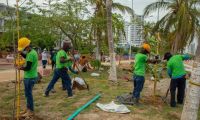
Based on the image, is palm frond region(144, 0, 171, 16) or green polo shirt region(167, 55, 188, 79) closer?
green polo shirt region(167, 55, 188, 79)

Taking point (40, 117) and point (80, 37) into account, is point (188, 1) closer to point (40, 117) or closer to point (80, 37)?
point (80, 37)

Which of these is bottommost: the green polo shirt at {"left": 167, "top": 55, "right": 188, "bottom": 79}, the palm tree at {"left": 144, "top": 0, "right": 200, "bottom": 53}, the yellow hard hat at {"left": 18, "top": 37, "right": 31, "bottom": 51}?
the green polo shirt at {"left": 167, "top": 55, "right": 188, "bottom": 79}

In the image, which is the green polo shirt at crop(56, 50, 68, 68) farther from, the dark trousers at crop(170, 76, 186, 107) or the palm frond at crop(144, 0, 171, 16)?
the palm frond at crop(144, 0, 171, 16)

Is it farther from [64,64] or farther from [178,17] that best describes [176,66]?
[178,17]

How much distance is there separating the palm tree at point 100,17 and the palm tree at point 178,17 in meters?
1.79

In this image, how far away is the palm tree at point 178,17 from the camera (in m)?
21.4

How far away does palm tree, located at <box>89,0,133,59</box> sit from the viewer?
853 inches

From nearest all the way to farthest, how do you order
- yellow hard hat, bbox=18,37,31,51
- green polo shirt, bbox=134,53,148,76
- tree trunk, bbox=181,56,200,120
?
1. tree trunk, bbox=181,56,200,120
2. yellow hard hat, bbox=18,37,31,51
3. green polo shirt, bbox=134,53,148,76

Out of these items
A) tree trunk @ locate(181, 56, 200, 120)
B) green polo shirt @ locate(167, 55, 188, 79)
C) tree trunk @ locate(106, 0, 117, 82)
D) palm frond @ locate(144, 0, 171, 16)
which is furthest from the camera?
palm frond @ locate(144, 0, 171, 16)

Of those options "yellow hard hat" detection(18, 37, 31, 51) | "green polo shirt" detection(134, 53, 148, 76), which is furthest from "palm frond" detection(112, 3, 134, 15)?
"yellow hard hat" detection(18, 37, 31, 51)

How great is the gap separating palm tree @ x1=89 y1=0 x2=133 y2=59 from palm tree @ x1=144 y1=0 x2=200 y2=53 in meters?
1.79

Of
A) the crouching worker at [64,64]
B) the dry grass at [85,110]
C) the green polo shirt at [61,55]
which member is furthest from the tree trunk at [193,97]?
the green polo shirt at [61,55]

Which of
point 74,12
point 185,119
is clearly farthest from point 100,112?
point 74,12

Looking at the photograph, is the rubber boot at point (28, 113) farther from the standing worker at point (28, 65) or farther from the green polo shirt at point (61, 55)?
the green polo shirt at point (61, 55)
